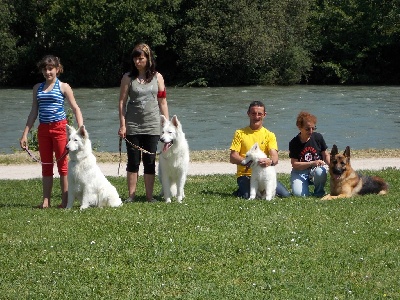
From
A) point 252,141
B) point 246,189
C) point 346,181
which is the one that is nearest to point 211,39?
point 252,141

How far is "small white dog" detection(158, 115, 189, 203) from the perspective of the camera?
956 centimetres

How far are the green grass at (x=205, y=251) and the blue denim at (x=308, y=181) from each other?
1.30 metres

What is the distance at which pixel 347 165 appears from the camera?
1021 centimetres

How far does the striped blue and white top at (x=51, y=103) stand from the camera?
30.8 ft

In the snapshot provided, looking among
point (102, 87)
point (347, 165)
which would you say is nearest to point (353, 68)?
point (102, 87)

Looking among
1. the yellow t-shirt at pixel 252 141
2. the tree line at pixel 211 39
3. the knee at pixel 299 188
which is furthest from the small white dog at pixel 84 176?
the tree line at pixel 211 39

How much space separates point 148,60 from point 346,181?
3294 millimetres

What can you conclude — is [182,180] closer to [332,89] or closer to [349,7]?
[332,89]

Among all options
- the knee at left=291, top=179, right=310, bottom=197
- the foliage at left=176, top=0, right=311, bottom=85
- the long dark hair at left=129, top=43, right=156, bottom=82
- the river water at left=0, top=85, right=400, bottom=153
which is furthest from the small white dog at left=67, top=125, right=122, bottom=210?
the foliage at left=176, top=0, right=311, bottom=85

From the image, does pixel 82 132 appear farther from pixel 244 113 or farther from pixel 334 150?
pixel 244 113

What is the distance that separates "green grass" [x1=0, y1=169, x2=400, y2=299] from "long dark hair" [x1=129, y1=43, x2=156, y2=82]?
70.3 inches

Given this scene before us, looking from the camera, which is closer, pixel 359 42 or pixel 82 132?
pixel 82 132

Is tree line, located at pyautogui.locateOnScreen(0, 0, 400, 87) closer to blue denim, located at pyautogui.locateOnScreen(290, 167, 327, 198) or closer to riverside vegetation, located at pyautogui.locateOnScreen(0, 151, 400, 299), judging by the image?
blue denim, located at pyautogui.locateOnScreen(290, 167, 327, 198)

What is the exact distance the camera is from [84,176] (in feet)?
30.0
